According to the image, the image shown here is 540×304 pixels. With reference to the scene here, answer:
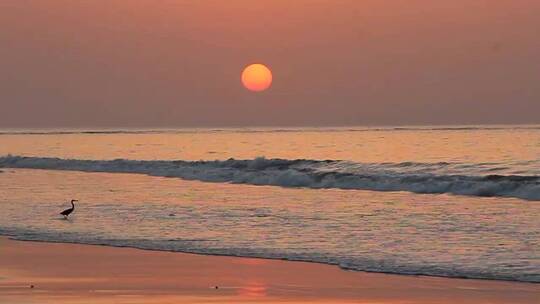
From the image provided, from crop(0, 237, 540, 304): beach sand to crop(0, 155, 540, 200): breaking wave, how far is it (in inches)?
605

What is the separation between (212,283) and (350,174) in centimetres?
2590

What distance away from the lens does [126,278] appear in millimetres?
12844

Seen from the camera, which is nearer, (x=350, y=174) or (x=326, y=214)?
(x=326, y=214)

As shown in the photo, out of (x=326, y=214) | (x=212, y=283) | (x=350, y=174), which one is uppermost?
(x=350, y=174)

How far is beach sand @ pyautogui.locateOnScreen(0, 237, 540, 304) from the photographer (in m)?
11.3

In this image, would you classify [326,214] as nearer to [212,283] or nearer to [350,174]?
[212,283]

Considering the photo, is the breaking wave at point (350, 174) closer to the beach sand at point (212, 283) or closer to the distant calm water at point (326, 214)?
the distant calm water at point (326, 214)

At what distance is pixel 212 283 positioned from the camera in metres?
12.5

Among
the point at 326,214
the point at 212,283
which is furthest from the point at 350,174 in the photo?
the point at 212,283

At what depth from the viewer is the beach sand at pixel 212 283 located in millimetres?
11312

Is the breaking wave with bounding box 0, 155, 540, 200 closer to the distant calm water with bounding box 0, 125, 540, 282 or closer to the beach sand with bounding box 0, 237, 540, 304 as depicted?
the distant calm water with bounding box 0, 125, 540, 282

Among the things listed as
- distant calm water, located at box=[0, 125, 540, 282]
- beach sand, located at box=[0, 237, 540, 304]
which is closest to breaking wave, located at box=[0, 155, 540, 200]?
distant calm water, located at box=[0, 125, 540, 282]

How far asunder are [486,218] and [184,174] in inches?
988

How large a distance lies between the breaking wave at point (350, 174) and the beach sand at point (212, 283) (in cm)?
1537
